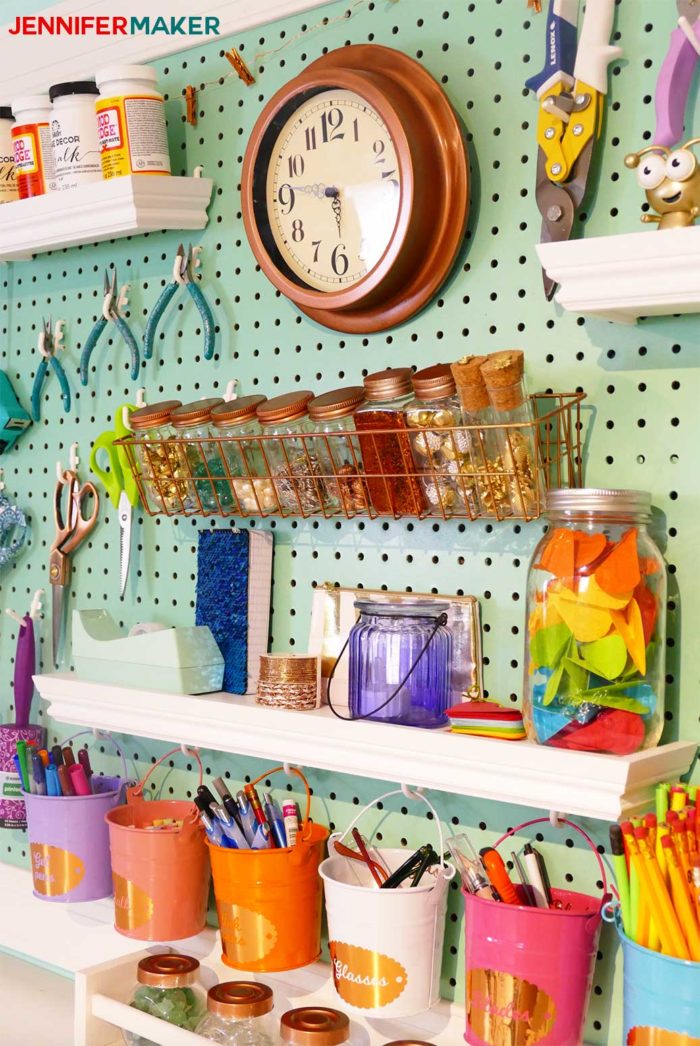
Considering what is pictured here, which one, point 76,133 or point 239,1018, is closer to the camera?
point 239,1018

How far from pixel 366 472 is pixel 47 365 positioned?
0.81 metres

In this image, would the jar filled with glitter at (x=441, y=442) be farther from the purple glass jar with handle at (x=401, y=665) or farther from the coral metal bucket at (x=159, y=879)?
the coral metal bucket at (x=159, y=879)

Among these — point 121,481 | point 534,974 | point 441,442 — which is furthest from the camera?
point 121,481

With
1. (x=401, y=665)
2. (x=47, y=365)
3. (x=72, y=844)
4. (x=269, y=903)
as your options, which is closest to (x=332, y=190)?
(x=401, y=665)

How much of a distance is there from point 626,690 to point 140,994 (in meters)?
0.74

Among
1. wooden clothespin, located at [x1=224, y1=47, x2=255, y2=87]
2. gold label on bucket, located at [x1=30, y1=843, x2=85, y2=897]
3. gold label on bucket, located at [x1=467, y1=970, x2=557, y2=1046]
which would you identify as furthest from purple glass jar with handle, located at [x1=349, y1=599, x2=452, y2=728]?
wooden clothespin, located at [x1=224, y1=47, x2=255, y2=87]

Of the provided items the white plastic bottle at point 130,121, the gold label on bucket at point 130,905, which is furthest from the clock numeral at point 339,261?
the gold label on bucket at point 130,905

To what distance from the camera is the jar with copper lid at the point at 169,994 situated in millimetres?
1406

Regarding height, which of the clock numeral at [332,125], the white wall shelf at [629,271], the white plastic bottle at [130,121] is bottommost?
the white wall shelf at [629,271]

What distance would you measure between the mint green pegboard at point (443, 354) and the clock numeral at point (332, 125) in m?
0.12

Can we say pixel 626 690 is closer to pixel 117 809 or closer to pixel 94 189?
pixel 117 809

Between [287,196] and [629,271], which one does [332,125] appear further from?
[629,271]

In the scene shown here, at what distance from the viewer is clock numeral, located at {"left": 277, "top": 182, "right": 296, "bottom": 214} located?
150 centimetres

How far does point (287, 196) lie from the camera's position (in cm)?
151
